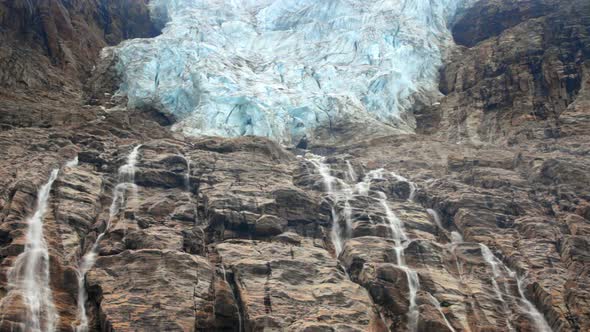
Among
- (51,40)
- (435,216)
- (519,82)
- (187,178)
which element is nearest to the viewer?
(435,216)

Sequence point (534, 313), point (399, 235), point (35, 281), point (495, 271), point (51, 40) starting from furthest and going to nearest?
1. point (51, 40)
2. point (399, 235)
3. point (495, 271)
4. point (534, 313)
5. point (35, 281)

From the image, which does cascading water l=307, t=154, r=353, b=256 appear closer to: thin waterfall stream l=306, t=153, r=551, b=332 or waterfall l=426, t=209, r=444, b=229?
thin waterfall stream l=306, t=153, r=551, b=332

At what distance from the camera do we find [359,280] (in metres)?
31.0

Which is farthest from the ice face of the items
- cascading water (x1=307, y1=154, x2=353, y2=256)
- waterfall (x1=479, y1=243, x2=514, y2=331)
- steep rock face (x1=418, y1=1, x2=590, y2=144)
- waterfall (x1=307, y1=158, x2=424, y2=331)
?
waterfall (x1=479, y1=243, x2=514, y2=331)

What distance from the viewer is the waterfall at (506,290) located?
28.8 m

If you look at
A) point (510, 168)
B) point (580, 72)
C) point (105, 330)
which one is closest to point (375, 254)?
point (105, 330)

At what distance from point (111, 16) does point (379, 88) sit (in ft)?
129

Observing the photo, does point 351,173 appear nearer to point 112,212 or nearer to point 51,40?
point 112,212

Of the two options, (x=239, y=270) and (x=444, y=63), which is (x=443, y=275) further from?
(x=444, y=63)

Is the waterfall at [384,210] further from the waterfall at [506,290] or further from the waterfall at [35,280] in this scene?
the waterfall at [35,280]

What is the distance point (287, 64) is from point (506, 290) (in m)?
43.3

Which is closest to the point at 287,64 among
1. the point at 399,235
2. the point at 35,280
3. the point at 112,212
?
the point at 399,235

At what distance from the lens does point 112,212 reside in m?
34.9

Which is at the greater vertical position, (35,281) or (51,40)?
(51,40)
